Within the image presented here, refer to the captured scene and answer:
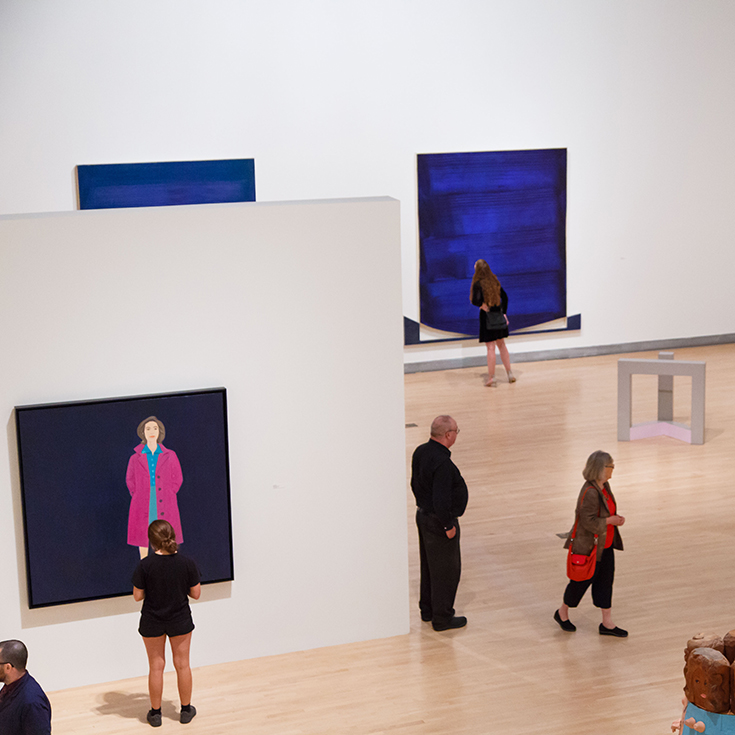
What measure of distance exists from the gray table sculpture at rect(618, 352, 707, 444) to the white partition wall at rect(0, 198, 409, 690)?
17.3 ft

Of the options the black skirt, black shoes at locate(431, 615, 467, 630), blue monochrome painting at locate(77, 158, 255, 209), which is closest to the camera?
black shoes at locate(431, 615, 467, 630)

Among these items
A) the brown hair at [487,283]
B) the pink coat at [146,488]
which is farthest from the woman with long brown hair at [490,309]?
the pink coat at [146,488]

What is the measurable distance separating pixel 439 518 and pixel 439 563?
14.0 inches

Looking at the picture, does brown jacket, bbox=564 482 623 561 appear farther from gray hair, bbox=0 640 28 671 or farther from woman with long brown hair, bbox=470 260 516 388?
woman with long brown hair, bbox=470 260 516 388


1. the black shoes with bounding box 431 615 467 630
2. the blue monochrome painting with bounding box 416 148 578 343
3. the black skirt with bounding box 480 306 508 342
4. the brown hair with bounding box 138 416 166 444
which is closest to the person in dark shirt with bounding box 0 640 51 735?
the brown hair with bounding box 138 416 166 444

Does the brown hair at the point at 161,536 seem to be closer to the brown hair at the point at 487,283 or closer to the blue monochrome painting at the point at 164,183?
the blue monochrome painting at the point at 164,183

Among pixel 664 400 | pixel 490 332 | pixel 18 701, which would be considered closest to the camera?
pixel 18 701

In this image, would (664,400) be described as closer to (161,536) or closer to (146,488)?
(146,488)

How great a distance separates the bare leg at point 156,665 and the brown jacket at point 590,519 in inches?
105

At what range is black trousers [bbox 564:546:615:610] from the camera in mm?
6875

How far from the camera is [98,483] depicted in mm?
6262

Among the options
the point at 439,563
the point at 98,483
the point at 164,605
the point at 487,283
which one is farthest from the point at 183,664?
the point at 487,283

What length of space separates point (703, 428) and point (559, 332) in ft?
15.3

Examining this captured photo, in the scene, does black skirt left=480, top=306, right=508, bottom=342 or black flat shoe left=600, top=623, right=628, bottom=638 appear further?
black skirt left=480, top=306, right=508, bottom=342
